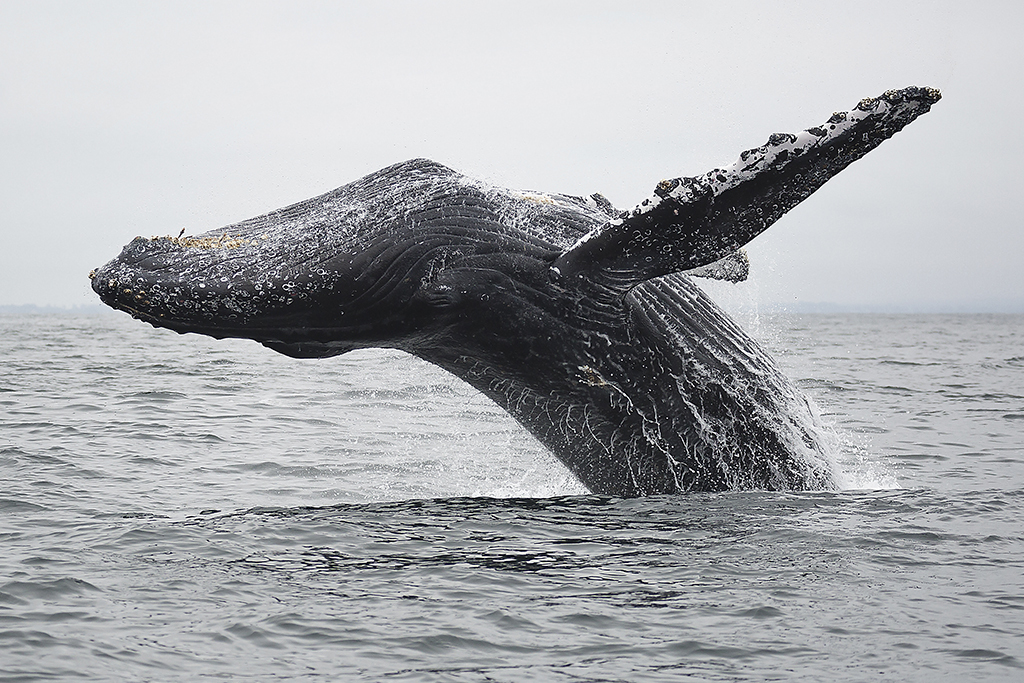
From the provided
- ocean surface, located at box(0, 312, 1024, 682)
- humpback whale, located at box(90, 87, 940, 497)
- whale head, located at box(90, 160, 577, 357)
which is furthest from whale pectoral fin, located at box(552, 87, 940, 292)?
ocean surface, located at box(0, 312, 1024, 682)

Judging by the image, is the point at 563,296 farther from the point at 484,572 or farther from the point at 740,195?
the point at 484,572

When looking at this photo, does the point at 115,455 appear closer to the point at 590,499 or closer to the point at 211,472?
the point at 211,472

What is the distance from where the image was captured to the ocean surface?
16.1ft

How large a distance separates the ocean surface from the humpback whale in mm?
388

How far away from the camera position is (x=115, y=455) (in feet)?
35.6

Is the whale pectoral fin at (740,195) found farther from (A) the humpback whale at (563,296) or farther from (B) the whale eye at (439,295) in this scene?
(B) the whale eye at (439,295)

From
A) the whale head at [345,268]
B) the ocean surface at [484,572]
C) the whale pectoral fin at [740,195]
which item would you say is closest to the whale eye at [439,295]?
the whale head at [345,268]

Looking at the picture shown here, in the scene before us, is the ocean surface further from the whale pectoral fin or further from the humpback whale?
the whale pectoral fin

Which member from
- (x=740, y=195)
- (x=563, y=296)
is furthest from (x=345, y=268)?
(x=740, y=195)

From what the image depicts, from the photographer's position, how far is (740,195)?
5.75 meters

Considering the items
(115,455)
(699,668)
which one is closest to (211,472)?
(115,455)

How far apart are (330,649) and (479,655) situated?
2.07 ft

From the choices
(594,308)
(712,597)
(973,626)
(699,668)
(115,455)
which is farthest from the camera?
(115,455)

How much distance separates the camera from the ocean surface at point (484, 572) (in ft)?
16.1
